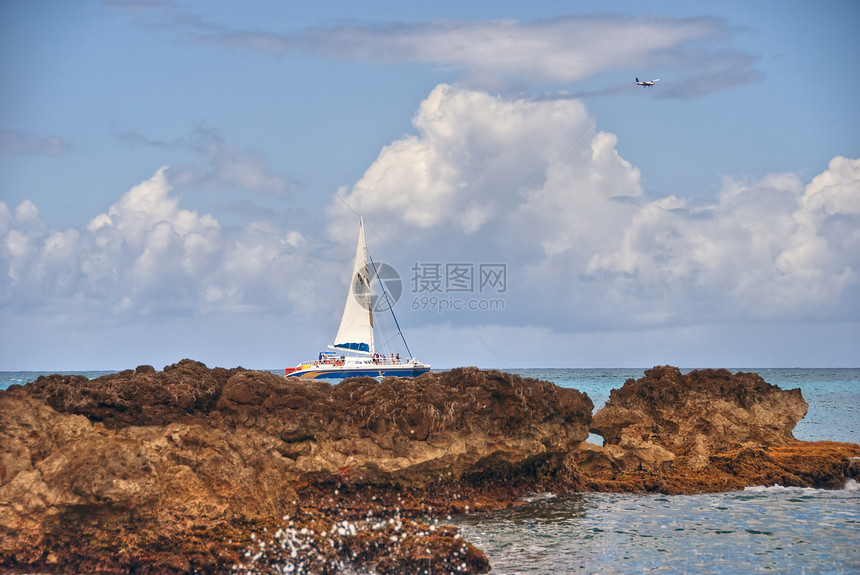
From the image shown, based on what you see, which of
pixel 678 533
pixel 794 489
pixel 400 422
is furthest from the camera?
pixel 794 489

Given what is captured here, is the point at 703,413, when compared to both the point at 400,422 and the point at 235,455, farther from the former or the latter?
the point at 235,455

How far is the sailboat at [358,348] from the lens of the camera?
73.6 metres

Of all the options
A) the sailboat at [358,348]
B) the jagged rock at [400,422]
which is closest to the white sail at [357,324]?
the sailboat at [358,348]

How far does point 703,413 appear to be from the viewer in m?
24.8

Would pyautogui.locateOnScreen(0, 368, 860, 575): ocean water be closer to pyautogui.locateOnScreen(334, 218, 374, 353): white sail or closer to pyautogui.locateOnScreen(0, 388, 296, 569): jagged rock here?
pyautogui.locateOnScreen(0, 388, 296, 569): jagged rock

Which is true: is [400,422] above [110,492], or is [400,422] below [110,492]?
above

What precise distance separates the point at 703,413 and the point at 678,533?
9.23m

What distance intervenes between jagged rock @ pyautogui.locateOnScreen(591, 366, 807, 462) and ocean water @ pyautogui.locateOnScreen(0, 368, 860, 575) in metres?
3.55

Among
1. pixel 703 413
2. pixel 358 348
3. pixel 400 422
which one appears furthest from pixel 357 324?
pixel 400 422

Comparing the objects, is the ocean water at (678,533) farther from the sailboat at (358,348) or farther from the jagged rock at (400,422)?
the sailboat at (358,348)

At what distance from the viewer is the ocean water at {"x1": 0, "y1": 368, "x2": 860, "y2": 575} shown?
1420 cm

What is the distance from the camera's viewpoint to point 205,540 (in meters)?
13.6

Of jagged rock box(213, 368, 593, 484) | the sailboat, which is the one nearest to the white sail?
the sailboat

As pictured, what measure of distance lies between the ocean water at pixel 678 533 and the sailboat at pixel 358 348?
180ft
